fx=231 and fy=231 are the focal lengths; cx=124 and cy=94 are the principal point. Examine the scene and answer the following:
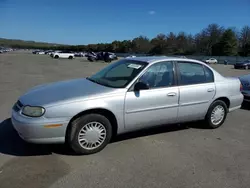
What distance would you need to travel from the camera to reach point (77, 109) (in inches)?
133

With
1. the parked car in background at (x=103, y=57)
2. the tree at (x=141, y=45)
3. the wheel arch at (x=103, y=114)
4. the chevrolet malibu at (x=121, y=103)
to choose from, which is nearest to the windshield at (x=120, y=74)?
the chevrolet malibu at (x=121, y=103)

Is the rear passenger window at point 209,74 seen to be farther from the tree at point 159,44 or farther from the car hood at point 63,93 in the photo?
the tree at point 159,44

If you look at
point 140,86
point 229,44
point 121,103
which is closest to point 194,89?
point 140,86

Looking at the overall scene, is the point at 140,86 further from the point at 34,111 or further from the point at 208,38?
the point at 208,38

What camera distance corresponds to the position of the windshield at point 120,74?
13.1 ft

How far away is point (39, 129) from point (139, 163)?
4.98ft

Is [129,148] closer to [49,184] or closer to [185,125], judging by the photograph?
[49,184]

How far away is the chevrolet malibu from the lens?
3.34 m

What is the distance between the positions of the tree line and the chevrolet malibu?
7059 cm

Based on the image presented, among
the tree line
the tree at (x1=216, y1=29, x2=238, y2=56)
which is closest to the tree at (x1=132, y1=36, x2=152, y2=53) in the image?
the tree line

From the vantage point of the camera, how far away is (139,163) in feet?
11.1

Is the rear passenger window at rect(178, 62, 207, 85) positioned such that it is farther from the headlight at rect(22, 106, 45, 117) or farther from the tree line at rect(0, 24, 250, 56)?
the tree line at rect(0, 24, 250, 56)

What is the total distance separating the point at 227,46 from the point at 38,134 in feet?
251

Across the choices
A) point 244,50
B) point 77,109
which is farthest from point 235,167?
point 244,50
